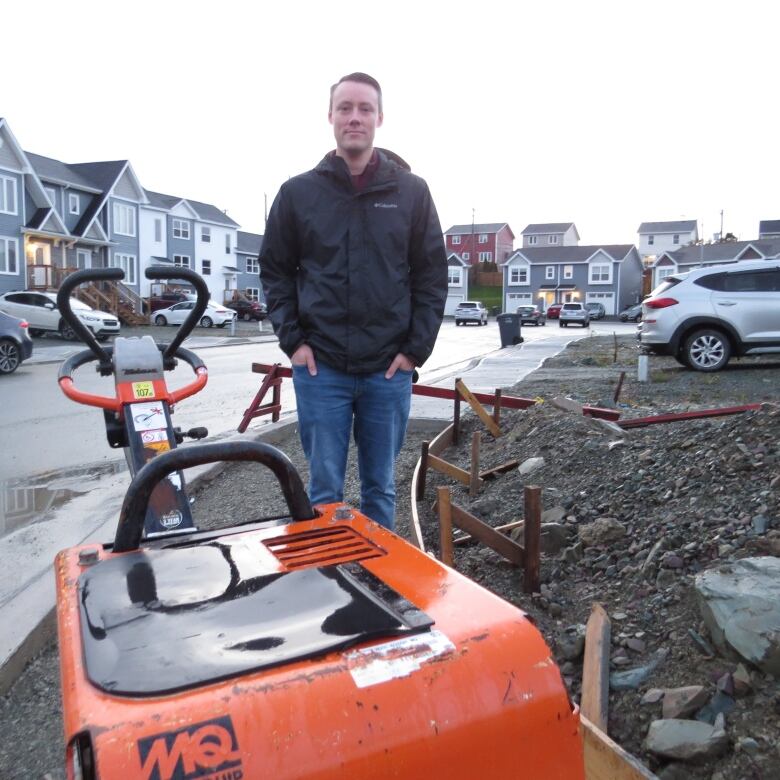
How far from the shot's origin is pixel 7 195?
37094 mm

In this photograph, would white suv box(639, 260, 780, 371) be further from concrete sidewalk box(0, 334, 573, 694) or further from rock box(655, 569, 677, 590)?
rock box(655, 569, 677, 590)

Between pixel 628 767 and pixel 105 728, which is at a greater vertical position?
pixel 105 728

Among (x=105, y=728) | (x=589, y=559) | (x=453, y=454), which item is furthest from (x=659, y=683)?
(x=453, y=454)

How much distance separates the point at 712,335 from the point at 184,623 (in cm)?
1323

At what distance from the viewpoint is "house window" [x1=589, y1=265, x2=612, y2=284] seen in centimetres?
7794

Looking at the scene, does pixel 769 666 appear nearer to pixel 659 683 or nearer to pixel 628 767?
pixel 659 683

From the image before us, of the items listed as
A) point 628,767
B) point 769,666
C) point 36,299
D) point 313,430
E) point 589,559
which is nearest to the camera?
point 628,767

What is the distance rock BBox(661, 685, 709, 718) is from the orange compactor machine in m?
1.17

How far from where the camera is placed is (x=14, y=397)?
1222cm

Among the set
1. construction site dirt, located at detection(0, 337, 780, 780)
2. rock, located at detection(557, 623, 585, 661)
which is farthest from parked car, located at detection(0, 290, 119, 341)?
rock, located at detection(557, 623, 585, 661)

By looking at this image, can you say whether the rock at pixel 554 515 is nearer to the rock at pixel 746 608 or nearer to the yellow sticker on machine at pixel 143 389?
the rock at pixel 746 608

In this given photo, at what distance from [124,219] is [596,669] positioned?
4925 centimetres

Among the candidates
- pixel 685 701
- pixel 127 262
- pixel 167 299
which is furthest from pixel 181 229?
pixel 685 701

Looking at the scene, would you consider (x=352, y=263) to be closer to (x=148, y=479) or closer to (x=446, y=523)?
(x=446, y=523)
